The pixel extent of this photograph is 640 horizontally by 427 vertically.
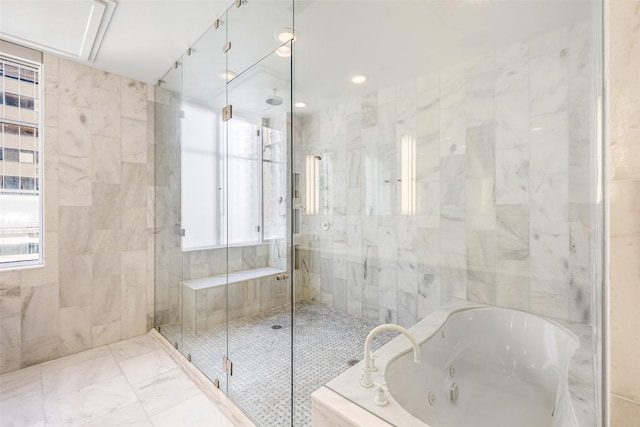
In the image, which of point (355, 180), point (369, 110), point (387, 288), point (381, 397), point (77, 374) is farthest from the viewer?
point (355, 180)

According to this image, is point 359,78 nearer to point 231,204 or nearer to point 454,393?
point 231,204

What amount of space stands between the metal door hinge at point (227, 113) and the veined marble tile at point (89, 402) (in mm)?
2167

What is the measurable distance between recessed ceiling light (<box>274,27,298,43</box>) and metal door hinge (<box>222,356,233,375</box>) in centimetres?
230

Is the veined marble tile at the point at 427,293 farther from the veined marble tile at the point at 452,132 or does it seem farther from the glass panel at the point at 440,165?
the veined marble tile at the point at 452,132

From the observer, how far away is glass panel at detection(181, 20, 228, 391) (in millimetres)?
2307

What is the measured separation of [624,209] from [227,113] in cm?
236

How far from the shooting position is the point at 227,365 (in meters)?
2.05

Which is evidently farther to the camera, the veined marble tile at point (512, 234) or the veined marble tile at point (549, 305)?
the veined marble tile at point (512, 234)

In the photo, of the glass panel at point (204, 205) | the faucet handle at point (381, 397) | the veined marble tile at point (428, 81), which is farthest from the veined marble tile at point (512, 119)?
the glass panel at point (204, 205)

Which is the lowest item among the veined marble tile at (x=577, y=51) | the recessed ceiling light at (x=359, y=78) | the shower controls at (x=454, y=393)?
the shower controls at (x=454, y=393)

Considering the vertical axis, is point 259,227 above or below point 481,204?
below

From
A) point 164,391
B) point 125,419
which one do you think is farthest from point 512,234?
point 125,419

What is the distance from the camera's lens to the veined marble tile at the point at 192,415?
173cm

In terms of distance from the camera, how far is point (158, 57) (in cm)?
251
